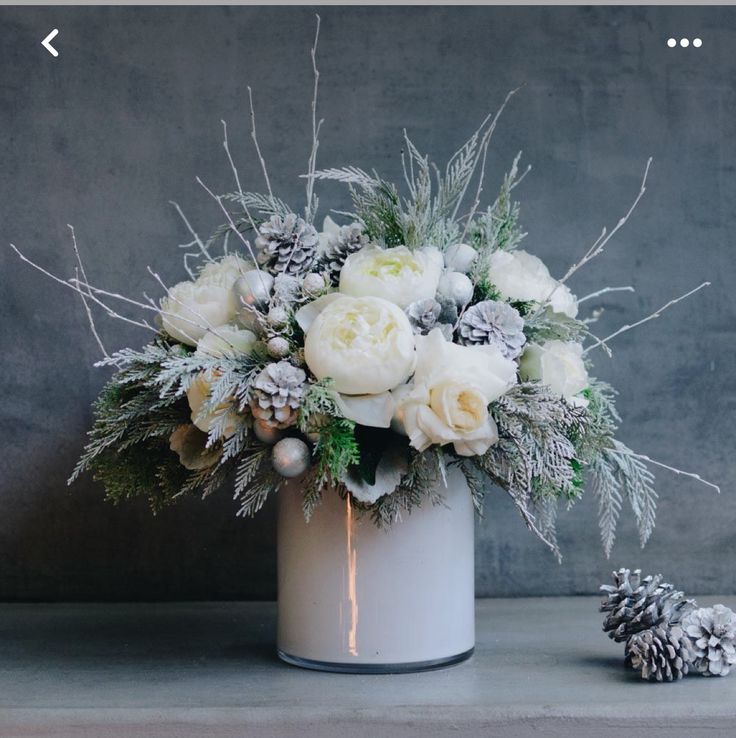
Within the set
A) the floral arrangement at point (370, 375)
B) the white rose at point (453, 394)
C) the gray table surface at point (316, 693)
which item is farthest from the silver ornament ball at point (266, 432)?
the gray table surface at point (316, 693)

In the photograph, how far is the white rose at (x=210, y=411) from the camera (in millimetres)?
880

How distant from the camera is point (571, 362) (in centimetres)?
96

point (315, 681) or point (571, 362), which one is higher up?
point (571, 362)

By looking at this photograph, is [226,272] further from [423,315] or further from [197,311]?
[423,315]

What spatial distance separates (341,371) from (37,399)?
26.5 inches

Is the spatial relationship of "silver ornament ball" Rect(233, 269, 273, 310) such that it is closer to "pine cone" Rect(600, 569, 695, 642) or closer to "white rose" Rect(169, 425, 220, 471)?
"white rose" Rect(169, 425, 220, 471)

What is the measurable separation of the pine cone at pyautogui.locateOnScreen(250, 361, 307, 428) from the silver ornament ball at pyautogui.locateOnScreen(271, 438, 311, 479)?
17mm

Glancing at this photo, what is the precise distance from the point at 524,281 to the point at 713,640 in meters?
0.39

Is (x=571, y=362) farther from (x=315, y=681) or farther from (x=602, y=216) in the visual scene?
(x=602, y=216)

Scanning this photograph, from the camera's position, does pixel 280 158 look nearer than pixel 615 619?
No

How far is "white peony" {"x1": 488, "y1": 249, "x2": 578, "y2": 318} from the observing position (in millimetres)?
961

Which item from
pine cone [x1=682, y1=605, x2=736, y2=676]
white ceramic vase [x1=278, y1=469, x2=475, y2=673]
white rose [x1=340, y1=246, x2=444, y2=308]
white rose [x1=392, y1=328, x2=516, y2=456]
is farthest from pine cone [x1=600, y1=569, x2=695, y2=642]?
white rose [x1=340, y1=246, x2=444, y2=308]

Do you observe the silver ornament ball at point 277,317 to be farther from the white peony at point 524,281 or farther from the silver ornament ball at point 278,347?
the white peony at point 524,281

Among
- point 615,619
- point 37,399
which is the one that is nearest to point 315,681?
point 615,619
